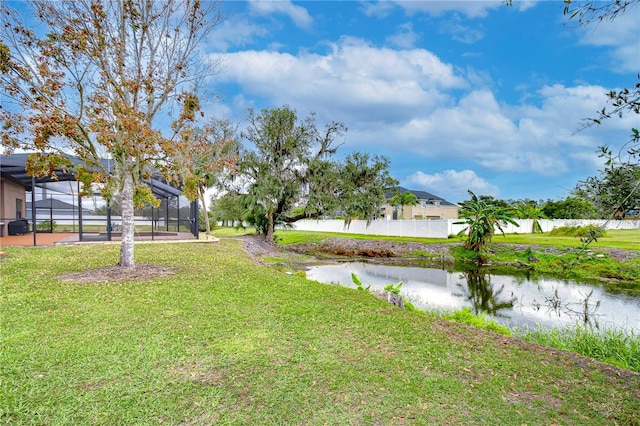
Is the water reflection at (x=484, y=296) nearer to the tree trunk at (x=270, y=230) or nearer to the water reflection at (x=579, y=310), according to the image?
the water reflection at (x=579, y=310)

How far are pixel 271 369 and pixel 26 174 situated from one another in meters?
13.6

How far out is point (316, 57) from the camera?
12.8 meters

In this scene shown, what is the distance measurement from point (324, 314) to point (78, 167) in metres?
6.64

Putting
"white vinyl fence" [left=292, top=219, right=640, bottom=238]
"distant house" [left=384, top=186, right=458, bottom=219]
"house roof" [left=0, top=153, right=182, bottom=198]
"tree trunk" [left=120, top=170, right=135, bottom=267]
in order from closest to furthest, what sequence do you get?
"tree trunk" [left=120, top=170, right=135, bottom=267] → "house roof" [left=0, top=153, right=182, bottom=198] → "white vinyl fence" [left=292, top=219, right=640, bottom=238] → "distant house" [left=384, top=186, right=458, bottom=219]

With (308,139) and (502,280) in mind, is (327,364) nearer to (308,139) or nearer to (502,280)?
(502,280)

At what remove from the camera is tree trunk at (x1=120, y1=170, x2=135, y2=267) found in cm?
809

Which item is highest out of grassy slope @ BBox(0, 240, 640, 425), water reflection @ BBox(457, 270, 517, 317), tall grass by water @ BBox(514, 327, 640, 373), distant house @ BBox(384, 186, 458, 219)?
distant house @ BBox(384, 186, 458, 219)

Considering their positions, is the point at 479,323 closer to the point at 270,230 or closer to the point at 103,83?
the point at 103,83

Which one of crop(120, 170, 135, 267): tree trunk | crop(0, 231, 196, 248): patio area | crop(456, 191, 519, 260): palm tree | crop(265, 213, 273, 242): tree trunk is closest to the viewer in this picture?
crop(120, 170, 135, 267): tree trunk

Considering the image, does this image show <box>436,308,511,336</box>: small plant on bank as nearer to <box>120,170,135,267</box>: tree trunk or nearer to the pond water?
the pond water

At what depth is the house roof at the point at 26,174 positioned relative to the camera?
13125mm

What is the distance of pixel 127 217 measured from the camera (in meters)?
8.11

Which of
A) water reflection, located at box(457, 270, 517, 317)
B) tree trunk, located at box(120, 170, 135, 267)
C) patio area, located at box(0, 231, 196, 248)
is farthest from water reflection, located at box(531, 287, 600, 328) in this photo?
patio area, located at box(0, 231, 196, 248)

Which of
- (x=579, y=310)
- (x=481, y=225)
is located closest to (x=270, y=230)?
(x=481, y=225)
